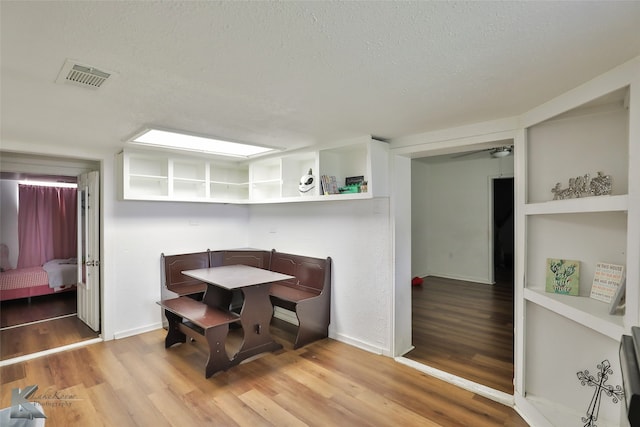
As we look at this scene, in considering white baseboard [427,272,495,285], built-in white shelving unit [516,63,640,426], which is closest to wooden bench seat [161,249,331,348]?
built-in white shelving unit [516,63,640,426]

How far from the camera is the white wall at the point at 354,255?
3.36m

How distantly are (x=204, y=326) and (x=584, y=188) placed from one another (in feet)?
10.0

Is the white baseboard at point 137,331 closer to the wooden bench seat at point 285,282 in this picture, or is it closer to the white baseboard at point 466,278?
the wooden bench seat at point 285,282

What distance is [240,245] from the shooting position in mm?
4984

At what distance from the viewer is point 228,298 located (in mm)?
3990

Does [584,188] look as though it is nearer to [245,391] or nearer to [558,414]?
[558,414]

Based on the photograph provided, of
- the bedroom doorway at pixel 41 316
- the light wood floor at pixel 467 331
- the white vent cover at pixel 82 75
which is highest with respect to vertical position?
the white vent cover at pixel 82 75

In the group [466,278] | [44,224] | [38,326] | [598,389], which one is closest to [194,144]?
[38,326]

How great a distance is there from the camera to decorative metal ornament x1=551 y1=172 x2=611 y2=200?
6.13 ft

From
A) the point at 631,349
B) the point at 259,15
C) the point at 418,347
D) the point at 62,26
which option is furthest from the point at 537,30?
the point at 418,347

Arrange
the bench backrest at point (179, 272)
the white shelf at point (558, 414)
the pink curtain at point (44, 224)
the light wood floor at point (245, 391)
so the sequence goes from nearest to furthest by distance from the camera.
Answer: the white shelf at point (558, 414) < the light wood floor at point (245, 391) < the bench backrest at point (179, 272) < the pink curtain at point (44, 224)

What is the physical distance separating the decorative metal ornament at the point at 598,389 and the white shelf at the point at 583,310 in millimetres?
308

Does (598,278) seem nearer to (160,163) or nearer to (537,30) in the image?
(537,30)

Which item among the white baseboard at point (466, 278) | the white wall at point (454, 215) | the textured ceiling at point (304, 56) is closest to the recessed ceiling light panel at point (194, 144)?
the textured ceiling at point (304, 56)
